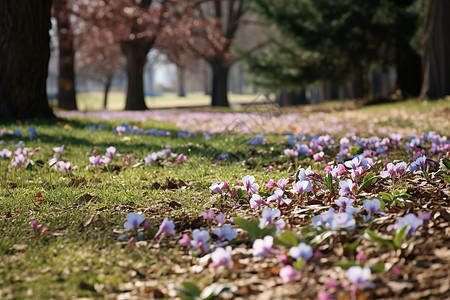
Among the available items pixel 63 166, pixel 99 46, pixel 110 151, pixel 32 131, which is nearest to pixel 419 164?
pixel 110 151

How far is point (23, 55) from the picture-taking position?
7.84 m

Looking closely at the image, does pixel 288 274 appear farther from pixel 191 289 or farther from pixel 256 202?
pixel 256 202

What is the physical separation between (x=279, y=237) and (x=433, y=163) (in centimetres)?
205

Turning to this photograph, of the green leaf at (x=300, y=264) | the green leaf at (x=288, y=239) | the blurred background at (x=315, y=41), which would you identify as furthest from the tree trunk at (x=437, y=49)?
the green leaf at (x=300, y=264)

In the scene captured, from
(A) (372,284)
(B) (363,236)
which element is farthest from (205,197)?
(A) (372,284)

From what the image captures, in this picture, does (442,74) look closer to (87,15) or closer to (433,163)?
(433,163)

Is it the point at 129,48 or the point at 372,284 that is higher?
the point at 129,48

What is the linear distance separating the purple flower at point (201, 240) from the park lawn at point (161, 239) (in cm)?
4

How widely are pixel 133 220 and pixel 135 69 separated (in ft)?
65.7

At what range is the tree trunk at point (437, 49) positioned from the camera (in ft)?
42.4

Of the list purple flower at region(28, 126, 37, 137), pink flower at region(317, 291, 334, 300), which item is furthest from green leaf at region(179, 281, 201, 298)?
purple flower at region(28, 126, 37, 137)

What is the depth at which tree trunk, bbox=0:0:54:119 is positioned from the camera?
7695 mm

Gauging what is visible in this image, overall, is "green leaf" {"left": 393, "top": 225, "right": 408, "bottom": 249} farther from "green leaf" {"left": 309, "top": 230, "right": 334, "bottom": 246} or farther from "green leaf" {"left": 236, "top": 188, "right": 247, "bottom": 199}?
"green leaf" {"left": 236, "top": 188, "right": 247, "bottom": 199}

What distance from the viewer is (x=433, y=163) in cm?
358
